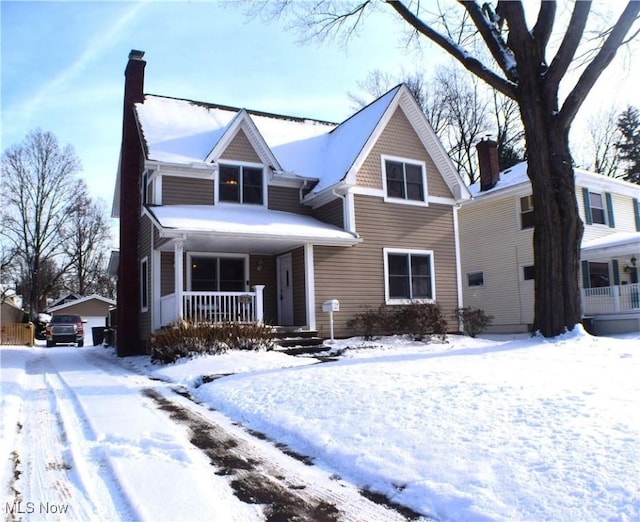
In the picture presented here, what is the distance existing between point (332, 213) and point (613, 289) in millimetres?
10176

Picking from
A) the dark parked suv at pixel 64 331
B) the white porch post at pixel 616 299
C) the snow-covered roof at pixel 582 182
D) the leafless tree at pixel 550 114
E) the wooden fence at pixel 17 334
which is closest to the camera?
the leafless tree at pixel 550 114

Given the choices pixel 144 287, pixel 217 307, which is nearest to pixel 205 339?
pixel 217 307

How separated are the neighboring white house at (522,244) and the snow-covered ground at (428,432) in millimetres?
12581

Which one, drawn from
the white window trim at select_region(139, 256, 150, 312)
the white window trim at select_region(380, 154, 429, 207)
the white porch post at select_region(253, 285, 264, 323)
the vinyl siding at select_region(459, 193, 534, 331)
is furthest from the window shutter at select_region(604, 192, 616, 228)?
the white window trim at select_region(139, 256, 150, 312)

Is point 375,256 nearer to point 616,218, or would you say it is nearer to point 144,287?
point 144,287

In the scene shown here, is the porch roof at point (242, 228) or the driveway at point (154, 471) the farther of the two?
the porch roof at point (242, 228)

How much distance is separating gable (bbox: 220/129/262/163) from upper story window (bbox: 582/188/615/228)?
542 inches

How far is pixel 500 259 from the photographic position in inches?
867

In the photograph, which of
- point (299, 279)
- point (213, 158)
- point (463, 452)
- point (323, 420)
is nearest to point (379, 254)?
point (299, 279)

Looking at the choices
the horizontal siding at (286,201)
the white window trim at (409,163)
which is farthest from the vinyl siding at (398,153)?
the horizontal siding at (286,201)

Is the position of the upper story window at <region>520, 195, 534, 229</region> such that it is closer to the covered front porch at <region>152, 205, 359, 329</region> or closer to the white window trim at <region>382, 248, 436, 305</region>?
the white window trim at <region>382, 248, 436, 305</region>

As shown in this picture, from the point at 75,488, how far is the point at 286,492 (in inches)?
59.5

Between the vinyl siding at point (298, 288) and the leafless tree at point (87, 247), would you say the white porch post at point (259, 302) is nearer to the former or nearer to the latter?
the vinyl siding at point (298, 288)

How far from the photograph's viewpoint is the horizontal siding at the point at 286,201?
16.2m
